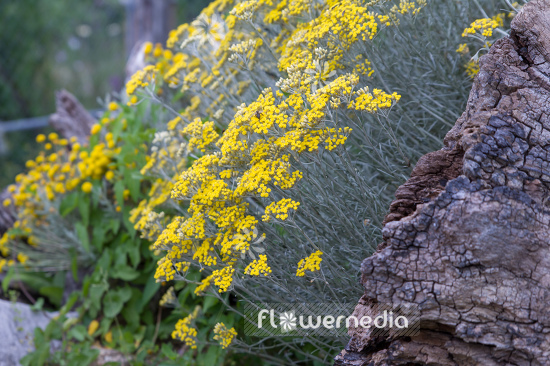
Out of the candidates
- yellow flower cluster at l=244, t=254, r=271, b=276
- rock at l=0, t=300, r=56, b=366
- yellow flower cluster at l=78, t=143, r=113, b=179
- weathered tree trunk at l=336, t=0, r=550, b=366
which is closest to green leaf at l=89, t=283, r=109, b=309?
rock at l=0, t=300, r=56, b=366

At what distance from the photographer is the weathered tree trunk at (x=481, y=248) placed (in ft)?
5.28

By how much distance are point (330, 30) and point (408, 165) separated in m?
0.72

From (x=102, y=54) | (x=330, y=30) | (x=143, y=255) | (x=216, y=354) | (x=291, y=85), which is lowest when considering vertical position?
(x=216, y=354)

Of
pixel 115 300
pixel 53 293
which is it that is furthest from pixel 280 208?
pixel 53 293

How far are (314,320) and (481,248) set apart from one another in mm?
900

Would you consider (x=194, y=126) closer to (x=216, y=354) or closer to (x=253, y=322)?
(x=253, y=322)

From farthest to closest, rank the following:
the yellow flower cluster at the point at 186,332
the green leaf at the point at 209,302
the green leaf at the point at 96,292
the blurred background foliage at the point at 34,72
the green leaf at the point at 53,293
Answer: the blurred background foliage at the point at 34,72 < the green leaf at the point at 53,293 < the green leaf at the point at 96,292 < the green leaf at the point at 209,302 < the yellow flower cluster at the point at 186,332

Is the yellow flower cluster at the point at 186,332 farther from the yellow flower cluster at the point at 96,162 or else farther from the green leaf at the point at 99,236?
Answer: the yellow flower cluster at the point at 96,162

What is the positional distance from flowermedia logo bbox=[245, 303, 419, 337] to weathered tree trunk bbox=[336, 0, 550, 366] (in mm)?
38

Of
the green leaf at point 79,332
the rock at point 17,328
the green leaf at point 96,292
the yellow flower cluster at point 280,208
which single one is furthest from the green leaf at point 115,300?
the yellow flower cluster at point 280,208

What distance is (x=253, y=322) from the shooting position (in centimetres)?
238

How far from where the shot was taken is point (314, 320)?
7.30 ft

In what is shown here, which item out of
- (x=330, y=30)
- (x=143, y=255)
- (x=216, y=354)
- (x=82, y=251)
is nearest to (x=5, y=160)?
(x=82, y=251)

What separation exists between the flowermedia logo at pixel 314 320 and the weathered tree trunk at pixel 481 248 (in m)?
0.04
